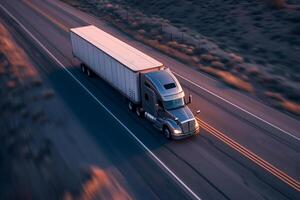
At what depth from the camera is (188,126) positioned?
20.3m

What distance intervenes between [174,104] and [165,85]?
1269mm

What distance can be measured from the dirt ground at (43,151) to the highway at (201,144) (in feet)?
3.19

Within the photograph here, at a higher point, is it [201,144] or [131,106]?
[131,106]

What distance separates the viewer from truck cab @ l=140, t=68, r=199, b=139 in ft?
66.2

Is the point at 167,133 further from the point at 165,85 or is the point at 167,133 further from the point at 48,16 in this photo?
the point at 48,16

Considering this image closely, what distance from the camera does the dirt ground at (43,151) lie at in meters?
16.5

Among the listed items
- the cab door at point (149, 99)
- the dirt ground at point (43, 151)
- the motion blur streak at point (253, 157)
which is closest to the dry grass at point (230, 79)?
the motion blur streak at point (253, 157)

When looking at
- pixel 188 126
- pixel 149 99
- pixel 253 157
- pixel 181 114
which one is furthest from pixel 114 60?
pixel 253 157

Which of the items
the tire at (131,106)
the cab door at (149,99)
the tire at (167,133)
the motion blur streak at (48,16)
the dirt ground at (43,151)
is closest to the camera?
the dirt ground at (43,151)

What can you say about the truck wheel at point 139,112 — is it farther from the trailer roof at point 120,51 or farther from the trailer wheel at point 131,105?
the trailer roof at point 120,51

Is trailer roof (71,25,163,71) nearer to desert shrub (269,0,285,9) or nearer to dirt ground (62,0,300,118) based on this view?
dirt ground (62,0,300,118)

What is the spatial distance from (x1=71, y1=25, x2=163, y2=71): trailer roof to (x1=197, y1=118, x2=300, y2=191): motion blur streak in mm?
5306

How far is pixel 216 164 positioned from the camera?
1873 centimetres

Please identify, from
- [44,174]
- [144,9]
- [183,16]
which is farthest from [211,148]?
[144,9]
